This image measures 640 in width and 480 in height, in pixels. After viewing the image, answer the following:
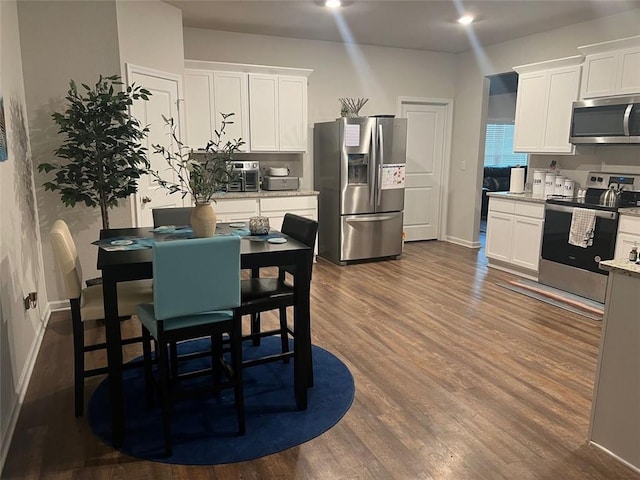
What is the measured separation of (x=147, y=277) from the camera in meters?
2.17

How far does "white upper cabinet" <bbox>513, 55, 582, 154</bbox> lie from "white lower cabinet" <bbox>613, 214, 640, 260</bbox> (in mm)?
1106

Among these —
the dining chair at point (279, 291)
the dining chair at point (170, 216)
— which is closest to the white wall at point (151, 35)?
the dining chair at point (170, 216)

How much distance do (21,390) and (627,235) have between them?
14.9 feet

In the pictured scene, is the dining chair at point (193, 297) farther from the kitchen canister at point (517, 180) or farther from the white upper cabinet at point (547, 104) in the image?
the kitchen canister at point (517, 180)

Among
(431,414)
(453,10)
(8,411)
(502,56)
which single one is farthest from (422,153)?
(8,411)

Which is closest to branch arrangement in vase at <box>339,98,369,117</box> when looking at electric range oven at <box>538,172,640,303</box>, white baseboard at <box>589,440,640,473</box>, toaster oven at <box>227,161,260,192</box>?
toaster oven at <box>227,161,260,192</box>

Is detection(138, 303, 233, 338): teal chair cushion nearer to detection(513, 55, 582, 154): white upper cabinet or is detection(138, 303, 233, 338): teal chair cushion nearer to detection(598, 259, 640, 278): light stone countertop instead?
detection(598, 259, 640, 278): light stone countertop

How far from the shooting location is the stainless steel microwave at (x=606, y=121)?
404 cm

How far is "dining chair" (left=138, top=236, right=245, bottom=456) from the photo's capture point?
2.02m

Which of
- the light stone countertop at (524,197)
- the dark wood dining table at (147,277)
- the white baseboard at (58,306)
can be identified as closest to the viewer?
the dark wood dining table at (147,277)

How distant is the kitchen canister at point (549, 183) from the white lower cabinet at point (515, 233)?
273mm

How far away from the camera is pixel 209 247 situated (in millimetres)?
2062

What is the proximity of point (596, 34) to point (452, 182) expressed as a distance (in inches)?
104

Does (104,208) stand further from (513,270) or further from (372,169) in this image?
(513,270)
